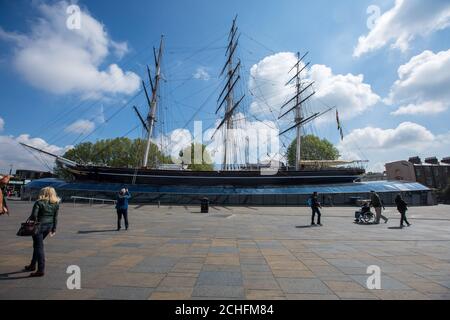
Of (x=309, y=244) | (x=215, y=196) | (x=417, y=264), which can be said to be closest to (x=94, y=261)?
(x=309, y=244)

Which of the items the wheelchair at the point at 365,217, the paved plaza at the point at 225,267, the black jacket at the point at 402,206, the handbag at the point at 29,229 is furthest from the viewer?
the wheelchair at the point at 365,217

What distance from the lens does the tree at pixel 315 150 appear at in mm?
76375

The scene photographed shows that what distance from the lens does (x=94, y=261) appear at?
6.16m

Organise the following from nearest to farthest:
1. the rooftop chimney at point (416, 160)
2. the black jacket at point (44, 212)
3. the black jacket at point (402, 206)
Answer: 1. the black jacket at point (44, 212)
2. the black jacket at point (402, 206)
3. the rooftop chimney at point (416, 160)

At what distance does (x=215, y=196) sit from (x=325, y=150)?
4671 cm

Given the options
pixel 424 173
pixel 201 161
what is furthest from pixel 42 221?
pixel 424 173

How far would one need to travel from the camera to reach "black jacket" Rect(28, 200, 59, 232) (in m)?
5.27

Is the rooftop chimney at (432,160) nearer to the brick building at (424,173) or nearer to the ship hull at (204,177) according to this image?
the brick building at (424,173)

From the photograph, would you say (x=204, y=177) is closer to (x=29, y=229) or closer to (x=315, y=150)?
(x=29, y=229)

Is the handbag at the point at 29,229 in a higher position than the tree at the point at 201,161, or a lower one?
lower
